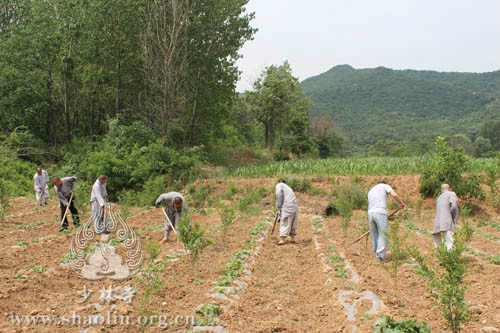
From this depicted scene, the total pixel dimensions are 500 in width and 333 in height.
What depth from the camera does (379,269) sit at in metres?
6.85

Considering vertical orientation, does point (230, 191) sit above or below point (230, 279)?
below

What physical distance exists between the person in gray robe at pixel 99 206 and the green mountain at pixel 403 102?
3504 inches

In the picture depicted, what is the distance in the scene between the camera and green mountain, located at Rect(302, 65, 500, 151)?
104188mm

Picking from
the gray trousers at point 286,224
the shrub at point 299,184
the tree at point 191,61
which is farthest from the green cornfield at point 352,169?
the gray trousers at point 286,224

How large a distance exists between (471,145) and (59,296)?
280 feet

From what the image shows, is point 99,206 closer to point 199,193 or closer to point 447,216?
point 447,216

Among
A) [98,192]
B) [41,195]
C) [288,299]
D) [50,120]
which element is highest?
[50,120]

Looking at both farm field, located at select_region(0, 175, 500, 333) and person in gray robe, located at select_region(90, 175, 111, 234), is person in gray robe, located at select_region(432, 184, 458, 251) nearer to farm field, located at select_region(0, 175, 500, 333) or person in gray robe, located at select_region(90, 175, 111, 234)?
farm field, located at select_region(0, 175, 500, 333)

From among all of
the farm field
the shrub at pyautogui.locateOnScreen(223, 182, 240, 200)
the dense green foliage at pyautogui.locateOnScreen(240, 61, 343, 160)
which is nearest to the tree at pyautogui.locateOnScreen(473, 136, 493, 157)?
the dense green foliage at pyautogui.locateOnScreen(240, 61, 343, 160)

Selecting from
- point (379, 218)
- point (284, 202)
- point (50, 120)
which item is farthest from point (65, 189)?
point (50, 120)

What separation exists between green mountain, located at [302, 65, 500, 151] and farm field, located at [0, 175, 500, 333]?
89.0 m

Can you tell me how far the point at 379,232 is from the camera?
24.8ft

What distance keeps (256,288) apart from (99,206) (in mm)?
5526

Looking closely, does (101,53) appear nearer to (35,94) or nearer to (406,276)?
(35,94)
